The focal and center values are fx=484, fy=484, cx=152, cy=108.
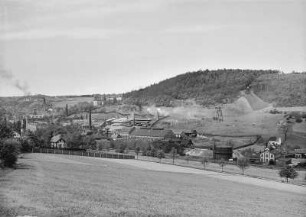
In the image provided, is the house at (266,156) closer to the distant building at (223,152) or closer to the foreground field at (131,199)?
the distant building at (223,152)

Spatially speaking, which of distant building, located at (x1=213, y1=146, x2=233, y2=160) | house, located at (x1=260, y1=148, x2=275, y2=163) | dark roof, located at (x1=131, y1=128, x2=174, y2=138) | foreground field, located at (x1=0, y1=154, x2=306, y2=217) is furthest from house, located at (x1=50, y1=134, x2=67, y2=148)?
foreground field, located at (x1=0, y1=154, x2=306, y2=217)

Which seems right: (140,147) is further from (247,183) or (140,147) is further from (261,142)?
(247,183)

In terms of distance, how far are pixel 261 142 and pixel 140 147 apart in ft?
97.0

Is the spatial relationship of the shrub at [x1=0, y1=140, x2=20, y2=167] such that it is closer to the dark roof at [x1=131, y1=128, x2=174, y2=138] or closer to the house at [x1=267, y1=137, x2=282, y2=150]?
the house at [x1=267, y1=137, x2=282, y2=150]

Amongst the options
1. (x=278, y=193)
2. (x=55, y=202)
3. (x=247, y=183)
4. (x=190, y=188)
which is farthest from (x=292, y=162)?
(x=55, y=202)

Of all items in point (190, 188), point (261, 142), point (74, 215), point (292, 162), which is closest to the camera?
point (74, 215)

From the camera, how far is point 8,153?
4300 cm

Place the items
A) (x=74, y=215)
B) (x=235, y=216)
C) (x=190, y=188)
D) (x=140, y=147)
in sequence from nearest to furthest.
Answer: (x=74, y=215), (x=235, y=216), (x=190, y=188), (x=140, y=147)

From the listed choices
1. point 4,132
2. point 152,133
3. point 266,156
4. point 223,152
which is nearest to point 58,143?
point 152,133

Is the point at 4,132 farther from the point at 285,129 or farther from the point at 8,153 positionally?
the point at 285,129

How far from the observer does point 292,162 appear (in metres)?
77.5

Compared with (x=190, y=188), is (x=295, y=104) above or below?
above

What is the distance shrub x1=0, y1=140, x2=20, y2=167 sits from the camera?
42.5m

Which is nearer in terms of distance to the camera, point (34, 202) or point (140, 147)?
point (34, 202)
